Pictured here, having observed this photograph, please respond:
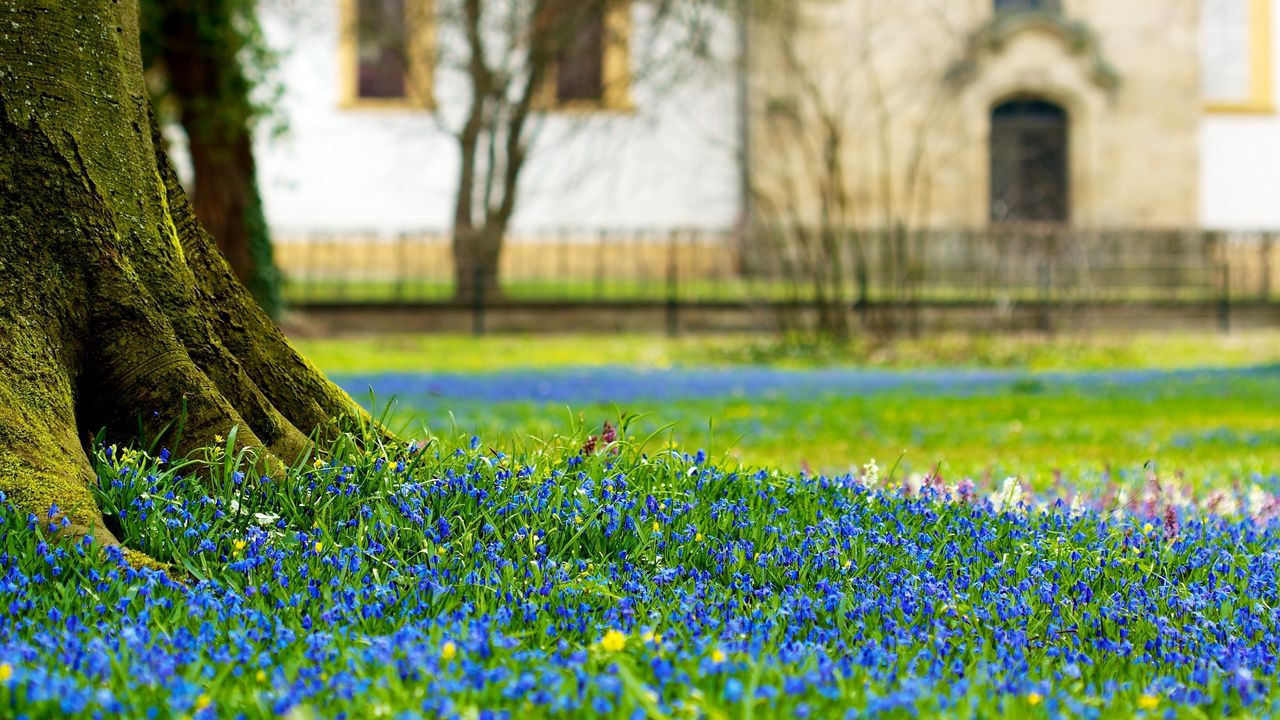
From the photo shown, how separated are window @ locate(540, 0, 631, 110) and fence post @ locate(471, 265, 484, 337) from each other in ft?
9.90

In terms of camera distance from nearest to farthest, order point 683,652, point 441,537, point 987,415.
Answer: point 683,652
point 441,537
point 987,415

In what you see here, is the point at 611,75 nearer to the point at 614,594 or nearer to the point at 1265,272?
the point at 1265,272

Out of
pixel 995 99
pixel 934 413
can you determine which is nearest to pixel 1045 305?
pixel 934 413

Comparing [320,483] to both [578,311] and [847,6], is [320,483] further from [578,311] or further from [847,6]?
[847,6]

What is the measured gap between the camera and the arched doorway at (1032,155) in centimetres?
2861

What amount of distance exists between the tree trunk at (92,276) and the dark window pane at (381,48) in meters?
19.5

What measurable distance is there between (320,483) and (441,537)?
0.38 m

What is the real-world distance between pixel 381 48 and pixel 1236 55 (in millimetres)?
17861

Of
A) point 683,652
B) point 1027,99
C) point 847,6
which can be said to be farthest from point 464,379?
point 1027,99

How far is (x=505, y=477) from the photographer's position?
141 inches

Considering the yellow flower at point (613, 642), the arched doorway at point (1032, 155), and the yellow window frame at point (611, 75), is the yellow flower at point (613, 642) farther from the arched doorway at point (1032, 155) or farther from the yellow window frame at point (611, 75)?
the arched doorway at point (1032, 155)

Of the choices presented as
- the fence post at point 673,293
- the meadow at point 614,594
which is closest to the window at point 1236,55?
the fence post at point 673,293

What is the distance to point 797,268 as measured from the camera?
2222cm

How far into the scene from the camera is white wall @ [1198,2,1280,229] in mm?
29562
